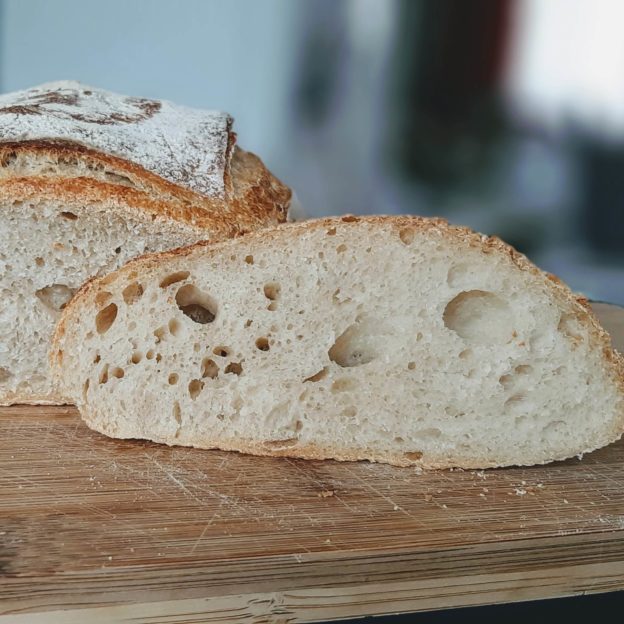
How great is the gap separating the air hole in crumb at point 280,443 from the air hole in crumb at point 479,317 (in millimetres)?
451

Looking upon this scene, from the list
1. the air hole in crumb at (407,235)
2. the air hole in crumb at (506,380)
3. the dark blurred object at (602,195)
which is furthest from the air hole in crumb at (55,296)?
the dark blurred object at (602,195)

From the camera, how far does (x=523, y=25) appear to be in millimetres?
5547

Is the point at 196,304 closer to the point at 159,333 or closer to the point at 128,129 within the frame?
the point at 159,333

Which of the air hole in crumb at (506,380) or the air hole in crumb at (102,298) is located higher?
the air hole in crumb at (102,298)

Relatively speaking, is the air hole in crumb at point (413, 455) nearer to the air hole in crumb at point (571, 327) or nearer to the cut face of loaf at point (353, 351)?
the cut face of loaf at point (353, 351)

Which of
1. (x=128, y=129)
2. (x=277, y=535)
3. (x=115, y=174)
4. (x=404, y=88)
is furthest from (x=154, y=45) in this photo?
(x=277, y=535)

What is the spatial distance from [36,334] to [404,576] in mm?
1207

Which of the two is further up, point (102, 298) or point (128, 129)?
point (128, 129)

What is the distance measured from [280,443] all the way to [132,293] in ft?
1.61

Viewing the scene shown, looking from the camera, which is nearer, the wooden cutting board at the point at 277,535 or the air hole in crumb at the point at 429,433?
the wooden cutting board at the point at 277,535

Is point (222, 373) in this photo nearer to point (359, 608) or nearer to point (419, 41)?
point (359, 608)

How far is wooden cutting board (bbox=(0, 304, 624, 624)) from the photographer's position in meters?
1.39

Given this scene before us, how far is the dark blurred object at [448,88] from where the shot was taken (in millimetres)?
5570

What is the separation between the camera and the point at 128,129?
7.51 feet
